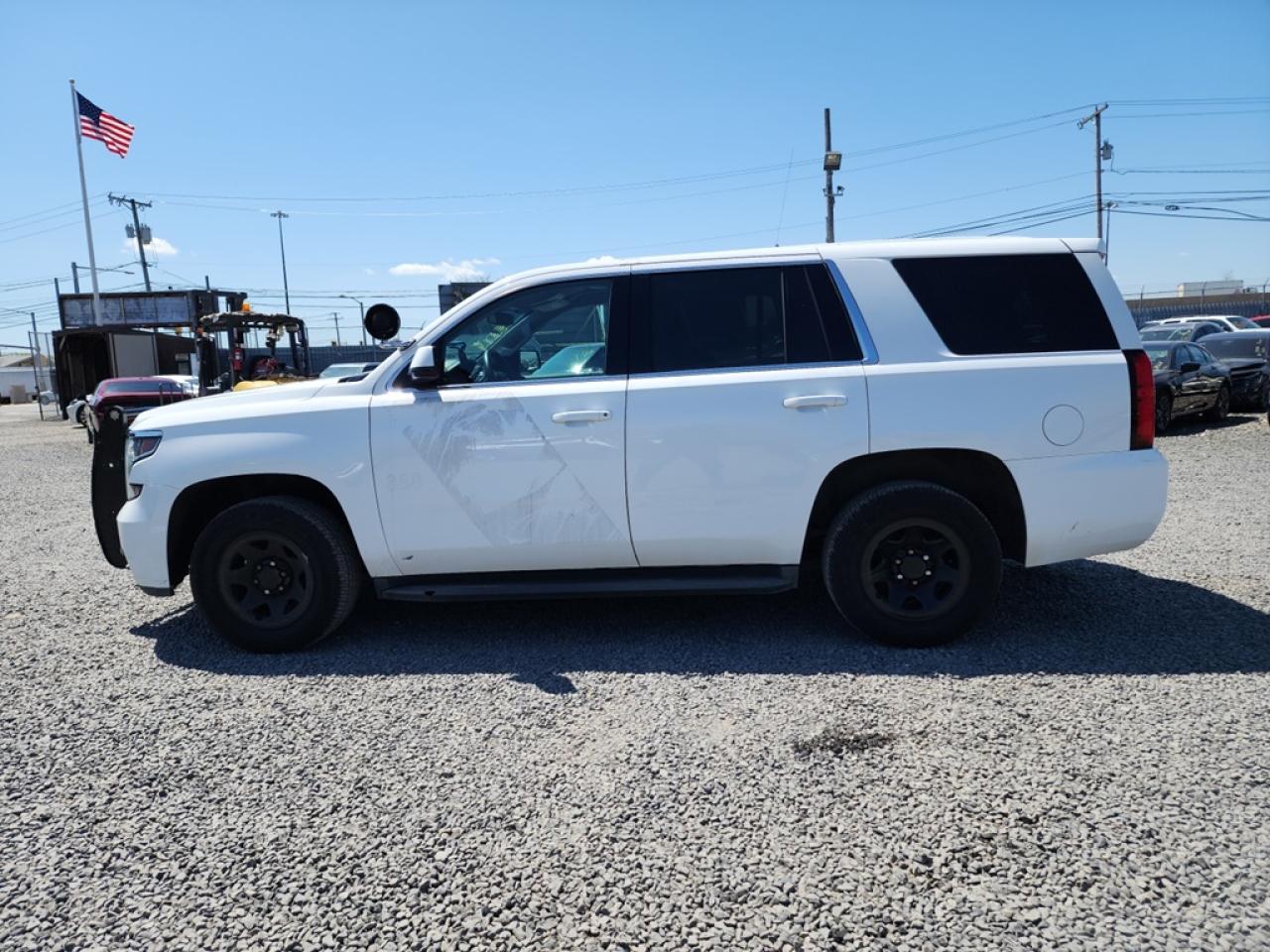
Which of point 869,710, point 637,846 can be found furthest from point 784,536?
point 637,846

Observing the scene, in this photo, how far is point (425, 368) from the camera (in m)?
4.10

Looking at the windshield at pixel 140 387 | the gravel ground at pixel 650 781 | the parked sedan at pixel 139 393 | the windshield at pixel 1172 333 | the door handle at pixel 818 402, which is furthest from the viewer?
the windshield at pixel 1172 333

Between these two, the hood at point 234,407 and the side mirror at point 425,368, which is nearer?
the side mirror at point 425,368

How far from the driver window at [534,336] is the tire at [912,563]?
155cm

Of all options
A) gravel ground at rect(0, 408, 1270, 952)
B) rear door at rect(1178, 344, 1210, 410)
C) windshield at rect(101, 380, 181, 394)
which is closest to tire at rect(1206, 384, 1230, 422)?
rear door at rect(1178, 344, 1210, 410)

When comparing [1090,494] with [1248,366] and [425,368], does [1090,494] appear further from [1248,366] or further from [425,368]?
[1248,366]

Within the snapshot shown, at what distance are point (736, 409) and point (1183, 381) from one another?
484 inches

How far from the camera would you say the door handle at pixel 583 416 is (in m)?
4.04

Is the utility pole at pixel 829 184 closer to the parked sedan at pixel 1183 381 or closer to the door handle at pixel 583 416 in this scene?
the parked sedan at pixel 1183 381

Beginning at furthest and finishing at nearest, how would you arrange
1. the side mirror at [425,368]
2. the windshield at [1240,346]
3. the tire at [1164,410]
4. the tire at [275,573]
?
the windshield at [1240,346]
the tire at [1164,410]
the tire at [275,573]
the side mirror at [425,368]

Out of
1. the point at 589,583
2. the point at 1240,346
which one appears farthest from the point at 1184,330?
the point at 589,583

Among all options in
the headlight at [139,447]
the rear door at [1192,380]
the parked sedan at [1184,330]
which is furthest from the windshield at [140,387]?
the parked sedan at [1184,330]

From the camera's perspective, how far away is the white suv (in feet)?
13.1

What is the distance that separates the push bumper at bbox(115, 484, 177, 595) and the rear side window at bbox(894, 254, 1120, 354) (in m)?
3.91
